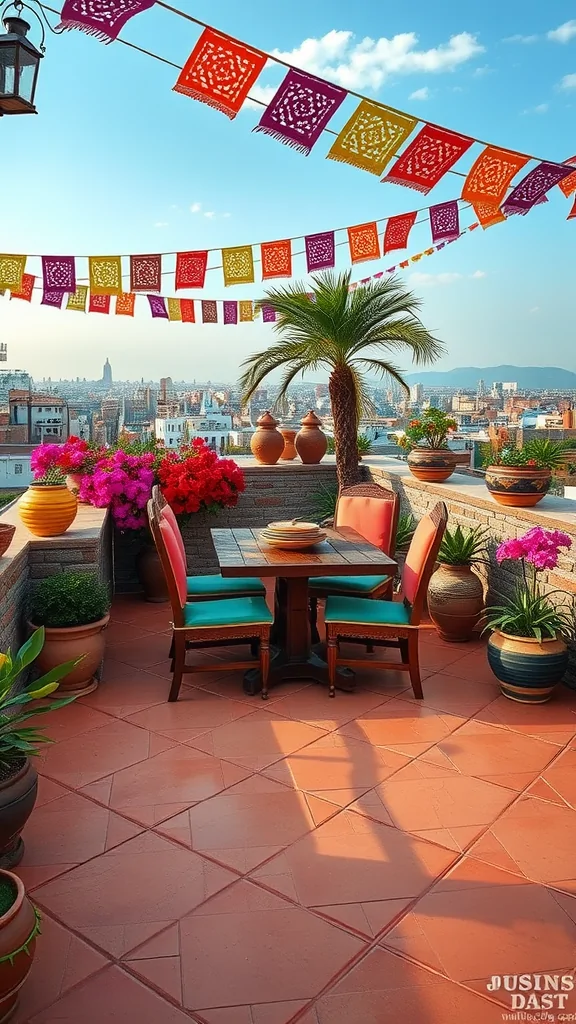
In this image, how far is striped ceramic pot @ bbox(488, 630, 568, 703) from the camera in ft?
12.1

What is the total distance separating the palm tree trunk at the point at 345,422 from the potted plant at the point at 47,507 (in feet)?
9.69

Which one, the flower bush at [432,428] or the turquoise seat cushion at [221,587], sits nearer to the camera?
the turquoise seat cushion at [221,587]

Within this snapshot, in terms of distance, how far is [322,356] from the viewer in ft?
21.3

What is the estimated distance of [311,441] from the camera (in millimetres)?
6980

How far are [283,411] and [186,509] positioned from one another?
1992mm

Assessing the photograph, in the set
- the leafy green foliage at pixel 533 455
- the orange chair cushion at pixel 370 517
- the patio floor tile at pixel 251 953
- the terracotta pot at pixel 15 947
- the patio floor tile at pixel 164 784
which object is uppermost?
the leafy green foliage at pixel 533 455

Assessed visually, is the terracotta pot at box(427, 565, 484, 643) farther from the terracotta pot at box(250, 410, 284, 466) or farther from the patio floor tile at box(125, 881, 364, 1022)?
the patio floor tile at box(125, 881, 364, 1022)

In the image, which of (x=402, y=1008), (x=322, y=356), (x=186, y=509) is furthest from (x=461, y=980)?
(x=322, y=356)

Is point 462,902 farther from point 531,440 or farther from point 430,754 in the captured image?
point 531,440

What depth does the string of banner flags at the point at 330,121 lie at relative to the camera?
109 inches

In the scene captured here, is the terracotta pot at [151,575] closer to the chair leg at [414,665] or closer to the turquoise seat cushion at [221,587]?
the turquoise seat cushion at [221,587]

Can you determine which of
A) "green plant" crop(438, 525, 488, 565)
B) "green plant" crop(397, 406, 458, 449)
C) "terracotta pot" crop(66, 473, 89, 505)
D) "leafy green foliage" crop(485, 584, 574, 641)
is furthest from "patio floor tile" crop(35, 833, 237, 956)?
"green plant" crop(397, 406, 458, 449)

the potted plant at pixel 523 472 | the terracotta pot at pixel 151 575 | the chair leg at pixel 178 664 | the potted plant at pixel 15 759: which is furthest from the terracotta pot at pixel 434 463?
the potted plant at pixel 15 759

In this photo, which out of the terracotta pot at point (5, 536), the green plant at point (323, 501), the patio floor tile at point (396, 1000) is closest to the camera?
the patio floor tile at point (396, 1000)
